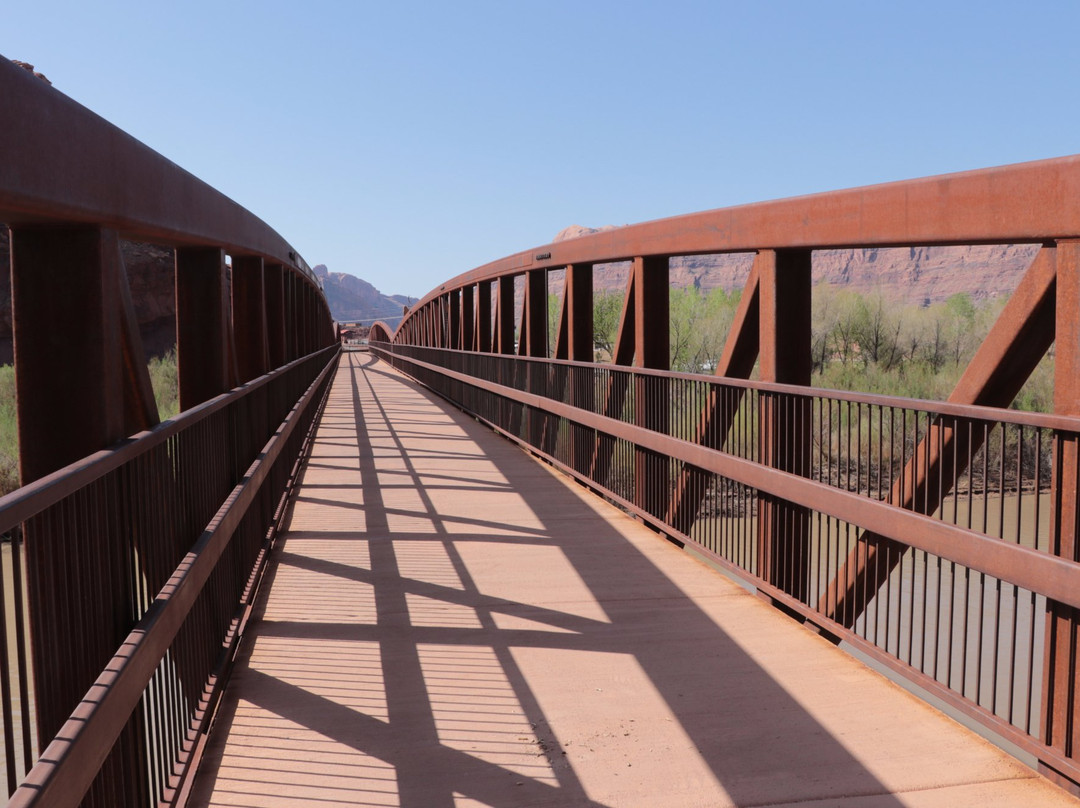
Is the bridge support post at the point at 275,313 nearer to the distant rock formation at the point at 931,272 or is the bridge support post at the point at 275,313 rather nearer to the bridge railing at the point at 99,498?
the bridge railing at the point at 99,498

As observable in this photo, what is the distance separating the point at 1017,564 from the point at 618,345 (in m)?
6.46

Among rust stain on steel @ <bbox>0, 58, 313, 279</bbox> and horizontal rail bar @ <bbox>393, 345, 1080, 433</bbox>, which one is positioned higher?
rust stain on steel @ <bbox>0, 58, 313, 279</bbox>

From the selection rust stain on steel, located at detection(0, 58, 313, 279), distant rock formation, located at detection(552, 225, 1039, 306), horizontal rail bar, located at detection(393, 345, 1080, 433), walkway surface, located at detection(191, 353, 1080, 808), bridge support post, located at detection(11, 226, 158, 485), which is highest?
distant rock formation, located at detection(552, 225, 1039, 306)

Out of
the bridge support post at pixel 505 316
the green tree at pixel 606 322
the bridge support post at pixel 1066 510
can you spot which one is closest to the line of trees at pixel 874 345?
the green tree at pixel 606 322

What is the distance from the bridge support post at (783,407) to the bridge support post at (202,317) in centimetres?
324

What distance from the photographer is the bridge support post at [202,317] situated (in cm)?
616

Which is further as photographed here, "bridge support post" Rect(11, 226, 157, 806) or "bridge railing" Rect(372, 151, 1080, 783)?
"bridge railing" Rect(372, 151, 1080, 783)

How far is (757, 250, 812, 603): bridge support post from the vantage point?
229 inches

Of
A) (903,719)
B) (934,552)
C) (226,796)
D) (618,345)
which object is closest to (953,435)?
(934,552)

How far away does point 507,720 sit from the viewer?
4.43m

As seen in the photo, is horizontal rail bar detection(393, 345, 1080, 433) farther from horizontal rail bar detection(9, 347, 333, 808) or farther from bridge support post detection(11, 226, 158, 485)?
bridge support post detection(11, 226, 158, 485)

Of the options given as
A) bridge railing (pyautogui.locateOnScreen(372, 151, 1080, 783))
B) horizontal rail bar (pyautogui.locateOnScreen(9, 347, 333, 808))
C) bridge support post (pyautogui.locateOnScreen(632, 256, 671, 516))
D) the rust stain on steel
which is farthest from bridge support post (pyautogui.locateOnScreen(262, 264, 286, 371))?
horizontal rail bar (pyautogui.locateOnScreen(9, 347, 333, 808))

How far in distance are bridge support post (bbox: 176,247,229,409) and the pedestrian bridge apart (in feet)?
0.06

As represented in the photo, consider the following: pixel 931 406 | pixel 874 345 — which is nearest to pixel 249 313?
pixel 931 406
